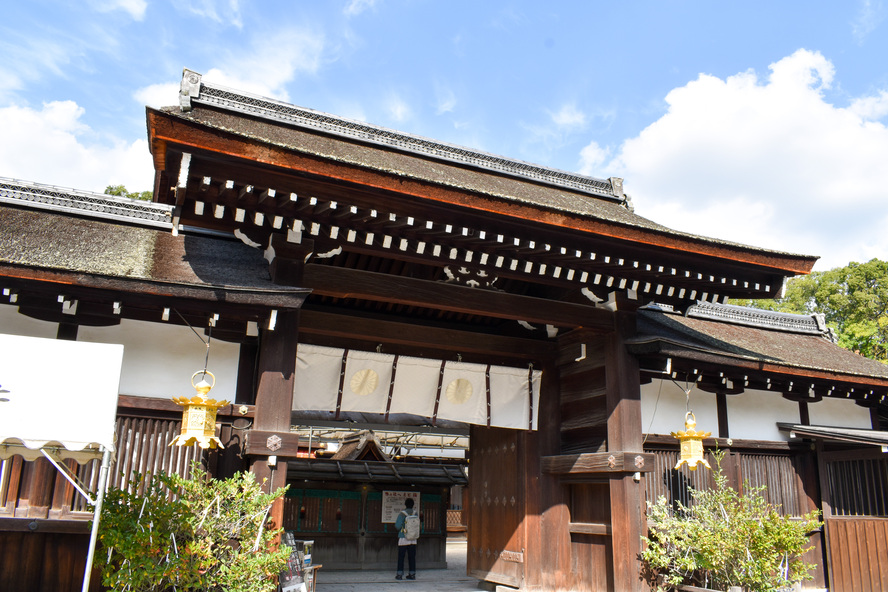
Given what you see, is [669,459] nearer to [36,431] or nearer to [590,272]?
[590,272]

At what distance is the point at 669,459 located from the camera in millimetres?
8734

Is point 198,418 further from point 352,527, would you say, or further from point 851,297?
point 851,297

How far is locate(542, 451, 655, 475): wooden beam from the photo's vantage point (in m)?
7.30

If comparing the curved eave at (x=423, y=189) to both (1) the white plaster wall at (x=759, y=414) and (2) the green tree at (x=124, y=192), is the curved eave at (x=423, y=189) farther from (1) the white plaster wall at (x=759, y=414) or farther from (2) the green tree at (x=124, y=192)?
(2) the green tree at (x=124, y=192)

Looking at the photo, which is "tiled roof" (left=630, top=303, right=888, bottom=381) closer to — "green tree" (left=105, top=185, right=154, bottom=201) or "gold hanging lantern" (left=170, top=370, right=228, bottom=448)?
"gold hanging lantern" (left=170, top=370, right=228, bottom=448)

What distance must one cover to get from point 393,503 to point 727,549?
862cm

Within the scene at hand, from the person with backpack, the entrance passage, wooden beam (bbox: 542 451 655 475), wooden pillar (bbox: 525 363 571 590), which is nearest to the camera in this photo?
wooden beam (bbox: 542 451 655 475)

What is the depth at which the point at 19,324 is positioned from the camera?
6.07 meters

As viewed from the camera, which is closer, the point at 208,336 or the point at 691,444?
the point at 208,336

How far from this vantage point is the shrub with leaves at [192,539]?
4852 mm

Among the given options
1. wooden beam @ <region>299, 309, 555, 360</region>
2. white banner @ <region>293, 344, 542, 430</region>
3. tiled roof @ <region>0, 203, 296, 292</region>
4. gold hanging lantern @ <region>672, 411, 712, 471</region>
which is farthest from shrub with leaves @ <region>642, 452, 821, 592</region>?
tiled roof @ <region>0, 203, 296, 292</region>

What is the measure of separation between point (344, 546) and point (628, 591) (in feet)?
26.1

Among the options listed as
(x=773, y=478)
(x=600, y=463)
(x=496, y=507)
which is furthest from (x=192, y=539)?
(x=773, y=478)

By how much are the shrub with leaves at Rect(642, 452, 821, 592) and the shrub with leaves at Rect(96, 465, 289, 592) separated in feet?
13.4
